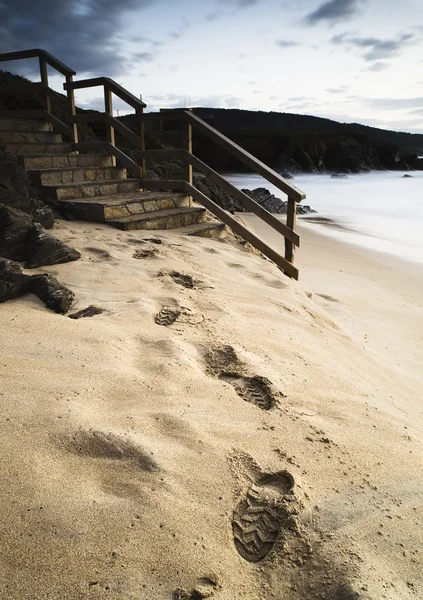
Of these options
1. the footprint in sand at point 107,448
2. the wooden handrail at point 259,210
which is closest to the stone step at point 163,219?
the wooden handrail at point 259,210

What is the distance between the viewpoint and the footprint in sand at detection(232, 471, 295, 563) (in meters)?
1.22

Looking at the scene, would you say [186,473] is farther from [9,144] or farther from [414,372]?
[9,144]

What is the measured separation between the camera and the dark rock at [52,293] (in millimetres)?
2381

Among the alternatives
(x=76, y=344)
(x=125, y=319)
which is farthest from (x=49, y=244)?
(x=76, y=344)

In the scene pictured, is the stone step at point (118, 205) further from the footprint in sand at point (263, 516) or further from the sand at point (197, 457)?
the footprint in sand at point (263, 516)

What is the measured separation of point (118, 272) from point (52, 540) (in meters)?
2.21

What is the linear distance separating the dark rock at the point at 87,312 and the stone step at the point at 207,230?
2.53 m

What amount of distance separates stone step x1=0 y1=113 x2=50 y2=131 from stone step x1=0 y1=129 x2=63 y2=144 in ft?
1.39

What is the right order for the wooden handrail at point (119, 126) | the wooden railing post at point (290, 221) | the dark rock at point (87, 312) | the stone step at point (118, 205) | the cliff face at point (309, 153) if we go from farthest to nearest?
the cliff face at point (309, 153), the wooden handrail at point (119, 126), the stone step at point (118, 205), the wooden railing post at point (290, 221), the dark rock at point (87, 312)

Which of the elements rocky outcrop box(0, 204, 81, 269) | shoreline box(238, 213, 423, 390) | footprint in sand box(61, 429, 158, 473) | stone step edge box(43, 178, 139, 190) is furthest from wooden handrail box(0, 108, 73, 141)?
footprint in sand box(61, 429, 158, 473)

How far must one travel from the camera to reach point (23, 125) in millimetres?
7047

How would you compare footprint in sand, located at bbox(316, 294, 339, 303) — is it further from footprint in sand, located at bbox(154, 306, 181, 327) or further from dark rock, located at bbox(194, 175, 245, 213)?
dark rock, located at bbox(194, 175, 245, 213)

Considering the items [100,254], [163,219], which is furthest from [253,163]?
[100,254]

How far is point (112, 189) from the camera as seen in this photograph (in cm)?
585
